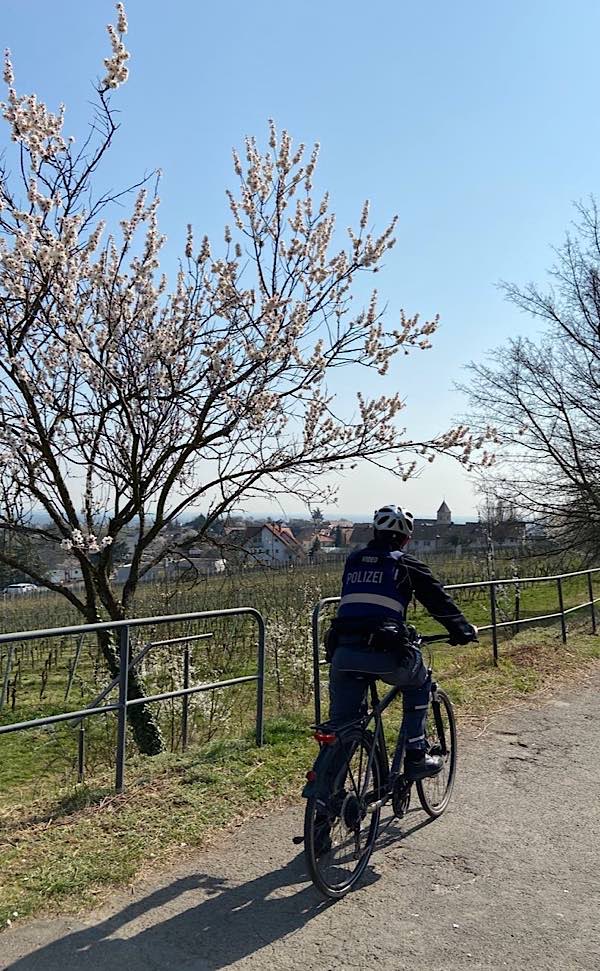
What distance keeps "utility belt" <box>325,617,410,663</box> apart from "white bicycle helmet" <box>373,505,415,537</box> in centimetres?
54

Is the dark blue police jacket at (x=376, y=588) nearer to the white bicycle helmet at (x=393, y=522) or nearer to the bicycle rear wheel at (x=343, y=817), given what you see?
the white bicycle helmet at (x=393, y=522)

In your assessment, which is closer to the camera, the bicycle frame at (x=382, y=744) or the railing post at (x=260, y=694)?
the bicycle frame at (x=382, y=744)

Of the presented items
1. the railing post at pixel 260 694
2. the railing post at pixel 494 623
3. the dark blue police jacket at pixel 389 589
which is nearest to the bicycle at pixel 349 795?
the dark blue police jacket at pixel 389 589

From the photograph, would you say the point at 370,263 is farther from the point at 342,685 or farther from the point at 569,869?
the point at 569,869

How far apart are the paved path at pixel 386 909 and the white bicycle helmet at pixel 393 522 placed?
175 centimetres

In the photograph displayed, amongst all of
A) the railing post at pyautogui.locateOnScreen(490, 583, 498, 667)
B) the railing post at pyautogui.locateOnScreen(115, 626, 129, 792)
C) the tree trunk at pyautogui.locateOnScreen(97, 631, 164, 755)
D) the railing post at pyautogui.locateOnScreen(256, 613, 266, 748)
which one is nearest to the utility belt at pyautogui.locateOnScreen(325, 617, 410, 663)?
the railing post at pyautogui.locateOnScreen(115, 626, 129, 792)

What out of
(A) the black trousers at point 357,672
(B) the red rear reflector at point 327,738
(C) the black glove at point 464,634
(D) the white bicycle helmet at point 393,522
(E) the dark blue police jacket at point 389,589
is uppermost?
(D) the white bicycle helmet at point 393,522

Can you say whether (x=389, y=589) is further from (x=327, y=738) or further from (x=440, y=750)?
(x=440, y=750)

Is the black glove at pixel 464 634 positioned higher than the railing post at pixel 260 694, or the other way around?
the black glove at pixel 464 634

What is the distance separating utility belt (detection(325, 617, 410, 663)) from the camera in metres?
3.99

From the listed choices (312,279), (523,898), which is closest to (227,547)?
(312,279)

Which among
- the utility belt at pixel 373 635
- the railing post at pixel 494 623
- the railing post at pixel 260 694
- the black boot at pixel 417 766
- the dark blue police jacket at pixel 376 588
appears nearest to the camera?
the utility belt at pixel 373 635

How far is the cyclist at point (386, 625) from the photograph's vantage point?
403cm

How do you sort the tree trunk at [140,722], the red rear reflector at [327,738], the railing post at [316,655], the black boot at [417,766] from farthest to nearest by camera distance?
the tree trunk at [140,722], the railing post at [316,655], the black boot at [417,766], the red rear reflector at [327,738]
